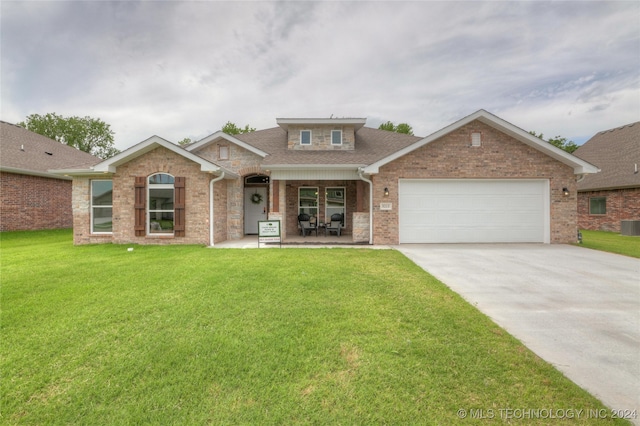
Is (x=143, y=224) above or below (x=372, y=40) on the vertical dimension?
below

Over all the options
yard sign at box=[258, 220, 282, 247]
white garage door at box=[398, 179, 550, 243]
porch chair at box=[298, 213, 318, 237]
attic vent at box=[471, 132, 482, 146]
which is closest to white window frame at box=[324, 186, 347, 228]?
porch chair at box=[298, 213, 318, 237]

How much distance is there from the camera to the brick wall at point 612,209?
14.1 metres

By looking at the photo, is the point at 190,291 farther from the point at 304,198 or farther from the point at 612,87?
the point at 612,87

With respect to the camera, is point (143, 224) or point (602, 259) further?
point (143, 224)

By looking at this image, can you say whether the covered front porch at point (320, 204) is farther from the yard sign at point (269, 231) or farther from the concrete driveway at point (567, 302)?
the concrete driveway at point (567, 302)

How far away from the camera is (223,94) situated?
56.9 feet

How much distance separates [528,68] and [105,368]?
1860 centimetres

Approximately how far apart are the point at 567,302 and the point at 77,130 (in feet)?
159

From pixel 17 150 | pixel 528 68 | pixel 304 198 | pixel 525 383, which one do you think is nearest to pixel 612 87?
pixel 528 68

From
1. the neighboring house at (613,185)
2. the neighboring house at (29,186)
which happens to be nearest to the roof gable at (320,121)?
the neighboring house at (29,186)

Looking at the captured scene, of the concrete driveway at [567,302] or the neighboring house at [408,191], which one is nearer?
the concrete driveway at [567,302]

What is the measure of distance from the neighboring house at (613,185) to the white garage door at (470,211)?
8.34 m

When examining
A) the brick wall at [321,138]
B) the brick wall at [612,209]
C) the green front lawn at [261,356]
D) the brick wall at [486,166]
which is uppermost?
the brick wall at [321,138]

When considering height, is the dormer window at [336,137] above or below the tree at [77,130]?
below
